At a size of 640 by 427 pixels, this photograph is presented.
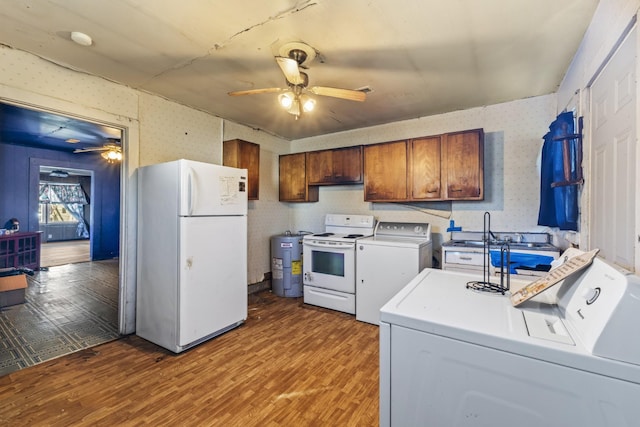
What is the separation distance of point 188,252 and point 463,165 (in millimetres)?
2961

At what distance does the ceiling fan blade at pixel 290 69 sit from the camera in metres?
Result: 1.82

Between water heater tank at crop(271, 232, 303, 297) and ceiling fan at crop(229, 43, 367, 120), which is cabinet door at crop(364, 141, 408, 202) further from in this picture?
ceiling fan at crop(229, 43, 367, 120)

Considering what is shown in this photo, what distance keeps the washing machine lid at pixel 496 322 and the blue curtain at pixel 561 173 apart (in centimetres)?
134

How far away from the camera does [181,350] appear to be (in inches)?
97.4

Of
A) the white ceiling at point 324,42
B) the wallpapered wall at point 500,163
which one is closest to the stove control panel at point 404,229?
the wallpapered wall at point 500,163

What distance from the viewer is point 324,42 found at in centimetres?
202

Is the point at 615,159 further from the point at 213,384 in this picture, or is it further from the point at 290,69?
the point at 213,384

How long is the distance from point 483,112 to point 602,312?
10.2 feet

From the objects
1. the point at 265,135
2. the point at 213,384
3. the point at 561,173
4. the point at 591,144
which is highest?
the point at 265,135

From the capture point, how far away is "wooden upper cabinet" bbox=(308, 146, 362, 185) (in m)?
3.83

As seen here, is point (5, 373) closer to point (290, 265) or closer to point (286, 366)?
point (286, 366)

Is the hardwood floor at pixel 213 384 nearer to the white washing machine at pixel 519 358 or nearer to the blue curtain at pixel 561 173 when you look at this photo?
the white washing machine at pixel 519 358

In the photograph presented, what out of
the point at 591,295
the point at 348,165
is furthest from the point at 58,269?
the point at 591,295

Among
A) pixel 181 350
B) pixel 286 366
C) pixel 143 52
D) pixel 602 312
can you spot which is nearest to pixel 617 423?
pixel 602 312
